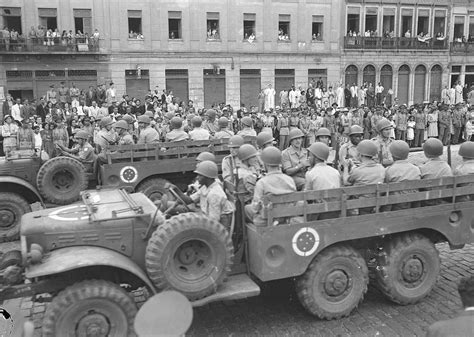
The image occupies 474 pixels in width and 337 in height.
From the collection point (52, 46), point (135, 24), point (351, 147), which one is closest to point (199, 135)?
point (351, 147)

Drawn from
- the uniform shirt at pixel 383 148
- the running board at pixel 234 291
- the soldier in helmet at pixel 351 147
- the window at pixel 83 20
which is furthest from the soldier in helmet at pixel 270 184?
the window at pixel 83 20

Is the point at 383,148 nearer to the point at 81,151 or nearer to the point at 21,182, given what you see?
the point at 81,151

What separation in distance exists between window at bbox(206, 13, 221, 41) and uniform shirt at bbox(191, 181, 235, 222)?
28404 millimetres

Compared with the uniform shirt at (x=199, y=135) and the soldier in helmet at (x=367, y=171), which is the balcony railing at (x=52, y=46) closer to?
the uniform shirt at (x=199, y=135)

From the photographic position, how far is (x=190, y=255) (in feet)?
19.3

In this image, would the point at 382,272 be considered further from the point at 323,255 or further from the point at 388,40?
the point at 388,40

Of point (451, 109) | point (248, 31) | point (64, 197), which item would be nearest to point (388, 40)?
point (248, 31)

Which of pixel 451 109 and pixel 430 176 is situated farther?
pixel 451 109

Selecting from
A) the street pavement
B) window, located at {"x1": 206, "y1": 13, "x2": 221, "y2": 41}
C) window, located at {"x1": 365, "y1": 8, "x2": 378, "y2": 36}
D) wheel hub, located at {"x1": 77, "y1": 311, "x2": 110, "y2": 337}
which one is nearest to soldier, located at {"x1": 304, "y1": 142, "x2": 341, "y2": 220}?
the street pavement

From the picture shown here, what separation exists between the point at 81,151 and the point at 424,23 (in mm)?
36383

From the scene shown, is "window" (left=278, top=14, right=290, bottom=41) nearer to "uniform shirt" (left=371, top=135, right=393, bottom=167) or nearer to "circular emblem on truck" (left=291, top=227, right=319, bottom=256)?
"uniform shirt" (left=371, top=135, right=393, bottom=167)

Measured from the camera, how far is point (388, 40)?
127 ft

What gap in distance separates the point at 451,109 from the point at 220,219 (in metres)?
17.5

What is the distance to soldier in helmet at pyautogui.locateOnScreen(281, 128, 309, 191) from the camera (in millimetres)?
8727
